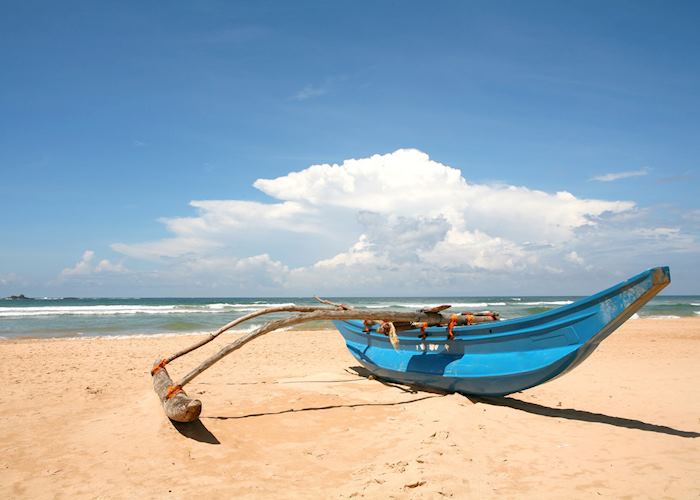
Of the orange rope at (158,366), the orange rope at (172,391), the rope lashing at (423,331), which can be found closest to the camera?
the orange rope at (172,391)

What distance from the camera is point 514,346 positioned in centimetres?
583

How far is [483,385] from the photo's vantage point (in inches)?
241

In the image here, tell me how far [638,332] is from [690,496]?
17053mm

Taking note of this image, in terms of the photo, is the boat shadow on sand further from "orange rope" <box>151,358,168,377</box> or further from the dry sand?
"orange rope" <box>151,358,168,377</box>

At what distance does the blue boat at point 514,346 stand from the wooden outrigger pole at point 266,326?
0.31 meters

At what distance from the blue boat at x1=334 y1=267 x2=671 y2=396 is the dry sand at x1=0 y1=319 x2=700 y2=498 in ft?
1.20

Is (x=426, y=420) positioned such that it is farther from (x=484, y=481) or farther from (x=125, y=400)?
(x=125, y=400)

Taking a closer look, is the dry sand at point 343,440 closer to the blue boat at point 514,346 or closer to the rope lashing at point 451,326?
the blue boat at point 514,346

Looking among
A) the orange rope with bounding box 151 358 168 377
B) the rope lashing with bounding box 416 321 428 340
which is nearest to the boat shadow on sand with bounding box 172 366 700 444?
the rope lashing with bounding box 416 321 428 340

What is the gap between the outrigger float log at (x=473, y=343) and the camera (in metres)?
4.86

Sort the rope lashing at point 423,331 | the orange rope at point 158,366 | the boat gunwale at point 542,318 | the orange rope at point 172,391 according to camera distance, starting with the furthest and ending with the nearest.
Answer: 1. the rope lashing at point 423,331
2. the orange rope at point 158,366
3. the orange rope at point 172,391
4. the boat gunwale at point 542,318

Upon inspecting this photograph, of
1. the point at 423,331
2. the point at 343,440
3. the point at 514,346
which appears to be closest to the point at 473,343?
the point at 514,346

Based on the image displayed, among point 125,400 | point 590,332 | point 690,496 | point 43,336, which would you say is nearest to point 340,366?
point 125,400

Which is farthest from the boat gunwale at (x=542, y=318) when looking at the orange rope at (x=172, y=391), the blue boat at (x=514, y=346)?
the orange rope at (x=172, y=391)
